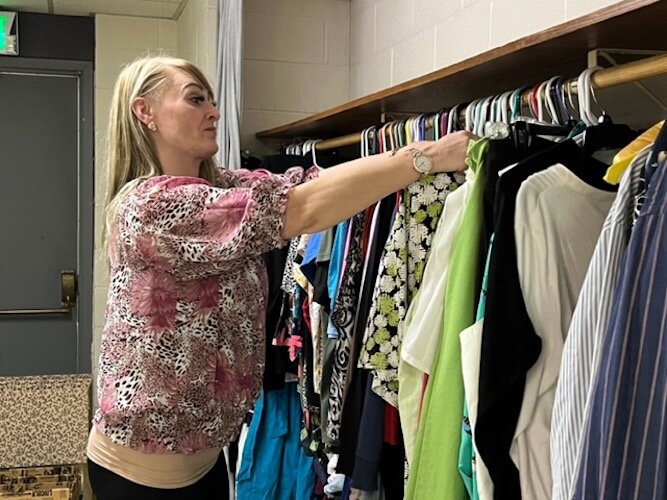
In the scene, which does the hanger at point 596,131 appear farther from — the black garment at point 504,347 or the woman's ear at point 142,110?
the woman's ear at point 142,110

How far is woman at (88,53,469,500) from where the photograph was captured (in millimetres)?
1439

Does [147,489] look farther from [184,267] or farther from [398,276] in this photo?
[398,276]

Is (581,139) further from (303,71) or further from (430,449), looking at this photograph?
(303,71)

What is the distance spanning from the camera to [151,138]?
1.74 metres

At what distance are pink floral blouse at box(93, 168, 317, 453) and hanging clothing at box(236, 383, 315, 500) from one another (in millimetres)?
721

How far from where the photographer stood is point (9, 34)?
148 inches

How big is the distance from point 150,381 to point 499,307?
A: 75 cm

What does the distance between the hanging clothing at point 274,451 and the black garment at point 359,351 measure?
735 millimetres

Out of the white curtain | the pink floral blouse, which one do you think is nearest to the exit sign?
the white curtain

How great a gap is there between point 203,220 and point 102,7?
8.52 feet

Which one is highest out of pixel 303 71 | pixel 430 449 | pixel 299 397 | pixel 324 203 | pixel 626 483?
pixel 303 71

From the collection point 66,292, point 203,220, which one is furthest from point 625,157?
point 66,292

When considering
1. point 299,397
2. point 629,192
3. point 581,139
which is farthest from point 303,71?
point 629,192

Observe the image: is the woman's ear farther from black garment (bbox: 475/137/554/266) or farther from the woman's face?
black garment (bbox: 475/137/554/266)
